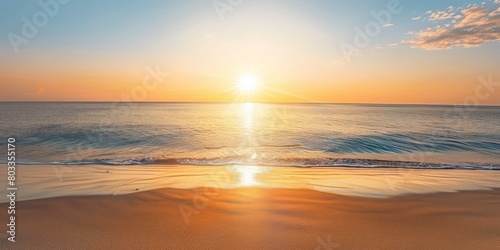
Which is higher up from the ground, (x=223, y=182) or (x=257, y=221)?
(x=223, y=182)

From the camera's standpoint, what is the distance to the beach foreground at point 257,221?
196 inches

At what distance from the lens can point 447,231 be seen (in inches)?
218

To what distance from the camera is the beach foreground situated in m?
4.98

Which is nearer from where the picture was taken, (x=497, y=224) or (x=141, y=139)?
(x=497, y=224)

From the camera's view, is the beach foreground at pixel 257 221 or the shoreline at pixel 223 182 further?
the shoreline at pixel 223 182

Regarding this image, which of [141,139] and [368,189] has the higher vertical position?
[141,139]

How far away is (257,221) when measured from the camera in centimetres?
596

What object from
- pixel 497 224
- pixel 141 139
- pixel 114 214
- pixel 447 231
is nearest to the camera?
pixel 447 231

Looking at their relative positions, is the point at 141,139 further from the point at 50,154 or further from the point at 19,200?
the point at 19,200

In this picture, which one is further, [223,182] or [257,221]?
[223,182]

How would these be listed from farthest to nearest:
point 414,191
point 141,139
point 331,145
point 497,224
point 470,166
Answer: point 141,139 < point 331,145 < point 470,166 < point 414,191 < point 497,224

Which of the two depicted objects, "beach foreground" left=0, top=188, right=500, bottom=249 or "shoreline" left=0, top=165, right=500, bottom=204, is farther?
"shoreline" left=0, top=165, right=500, bottom=204

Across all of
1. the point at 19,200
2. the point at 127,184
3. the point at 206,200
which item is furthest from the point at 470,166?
the point at 19,200

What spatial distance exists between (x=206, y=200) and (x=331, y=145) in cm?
1894
